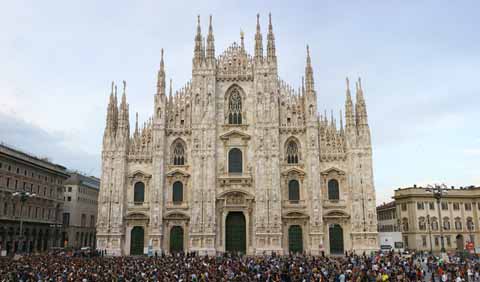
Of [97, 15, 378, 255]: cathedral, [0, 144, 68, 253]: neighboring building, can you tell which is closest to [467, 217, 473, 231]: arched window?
[97, 15, 378, 255]: cathedral

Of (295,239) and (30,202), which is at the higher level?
(30,202)

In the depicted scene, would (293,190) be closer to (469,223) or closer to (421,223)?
(421,223)

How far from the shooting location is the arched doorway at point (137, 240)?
47.7m

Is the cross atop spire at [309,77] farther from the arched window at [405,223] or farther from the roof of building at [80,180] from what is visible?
the roof of building at [80,180]

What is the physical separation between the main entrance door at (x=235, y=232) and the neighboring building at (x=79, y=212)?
34.2m

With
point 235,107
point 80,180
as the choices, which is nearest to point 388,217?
point 235,107

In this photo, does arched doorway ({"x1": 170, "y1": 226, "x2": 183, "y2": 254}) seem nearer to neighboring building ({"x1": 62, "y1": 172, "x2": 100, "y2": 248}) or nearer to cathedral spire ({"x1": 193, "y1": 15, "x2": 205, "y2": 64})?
cathedral spire ({"x1": 193, "y1": 15, "x2": 205, "y2": 64})

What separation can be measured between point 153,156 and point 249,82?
13.1 meters

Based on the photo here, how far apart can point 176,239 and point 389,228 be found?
41.8m

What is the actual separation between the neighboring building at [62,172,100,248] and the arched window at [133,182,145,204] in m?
28.0

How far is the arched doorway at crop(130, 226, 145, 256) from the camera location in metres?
47.7

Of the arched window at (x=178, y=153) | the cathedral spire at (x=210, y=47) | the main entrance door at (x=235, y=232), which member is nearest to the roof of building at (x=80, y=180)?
the arched window at (x=178, y=153)

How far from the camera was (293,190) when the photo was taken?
158 feet

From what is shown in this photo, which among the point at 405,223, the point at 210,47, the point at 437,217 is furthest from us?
the point at 405,223
